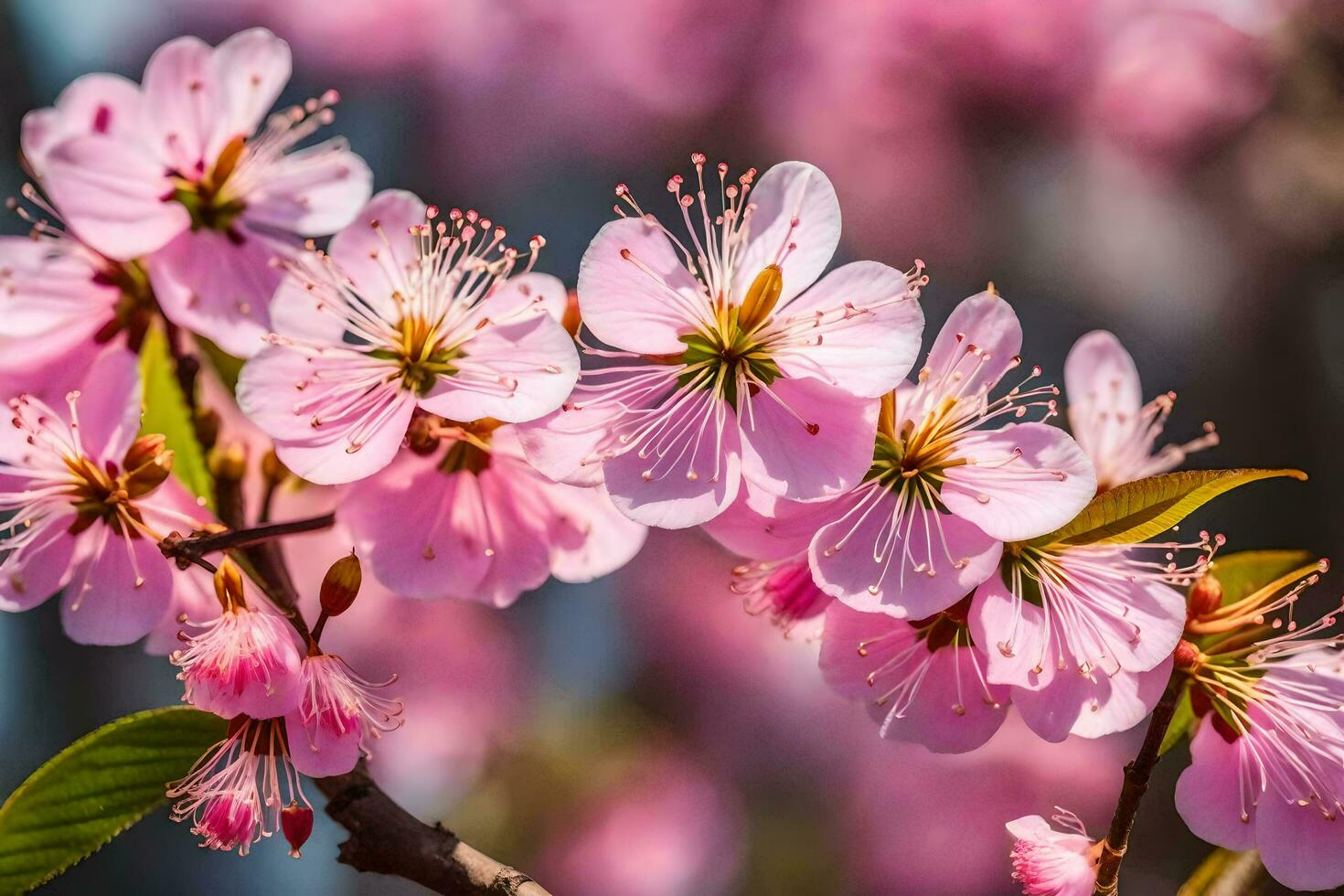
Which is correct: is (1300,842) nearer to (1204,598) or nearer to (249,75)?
(1204,598)

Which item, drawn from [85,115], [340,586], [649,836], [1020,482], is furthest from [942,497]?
[649,836]

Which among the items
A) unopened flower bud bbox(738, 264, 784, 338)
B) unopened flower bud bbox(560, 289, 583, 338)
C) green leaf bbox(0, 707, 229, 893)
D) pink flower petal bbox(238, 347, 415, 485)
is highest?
unopened flower bud bbox(738, 264, 784, 338)

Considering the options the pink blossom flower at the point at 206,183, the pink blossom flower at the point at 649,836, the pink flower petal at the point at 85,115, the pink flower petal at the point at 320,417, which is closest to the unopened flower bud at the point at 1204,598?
the pink flower petal at the point at 320,417

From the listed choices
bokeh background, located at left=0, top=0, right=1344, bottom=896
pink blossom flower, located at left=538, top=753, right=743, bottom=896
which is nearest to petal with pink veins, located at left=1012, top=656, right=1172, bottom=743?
bokeh background, located at left=0, top=0, right=1344, bottom=896

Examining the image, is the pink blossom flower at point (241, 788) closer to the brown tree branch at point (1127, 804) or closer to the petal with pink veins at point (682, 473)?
the petal with pink veins at point (682, 473)

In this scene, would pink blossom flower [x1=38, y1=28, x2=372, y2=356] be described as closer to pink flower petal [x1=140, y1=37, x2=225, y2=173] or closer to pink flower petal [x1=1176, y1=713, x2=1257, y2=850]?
pink flower petal [x1=140, y1=37, x2=225, y2=173]

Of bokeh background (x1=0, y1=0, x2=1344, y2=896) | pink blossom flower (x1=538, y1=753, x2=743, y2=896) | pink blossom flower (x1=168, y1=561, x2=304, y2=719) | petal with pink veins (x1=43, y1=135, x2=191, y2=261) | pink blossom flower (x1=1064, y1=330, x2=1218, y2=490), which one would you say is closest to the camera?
pink blossom flower (x1=168, y1=561, x2=304, y2=719)

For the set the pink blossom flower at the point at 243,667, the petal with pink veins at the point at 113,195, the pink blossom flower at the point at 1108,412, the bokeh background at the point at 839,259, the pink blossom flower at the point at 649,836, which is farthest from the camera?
the pink blossom flower at the point at 649,836
